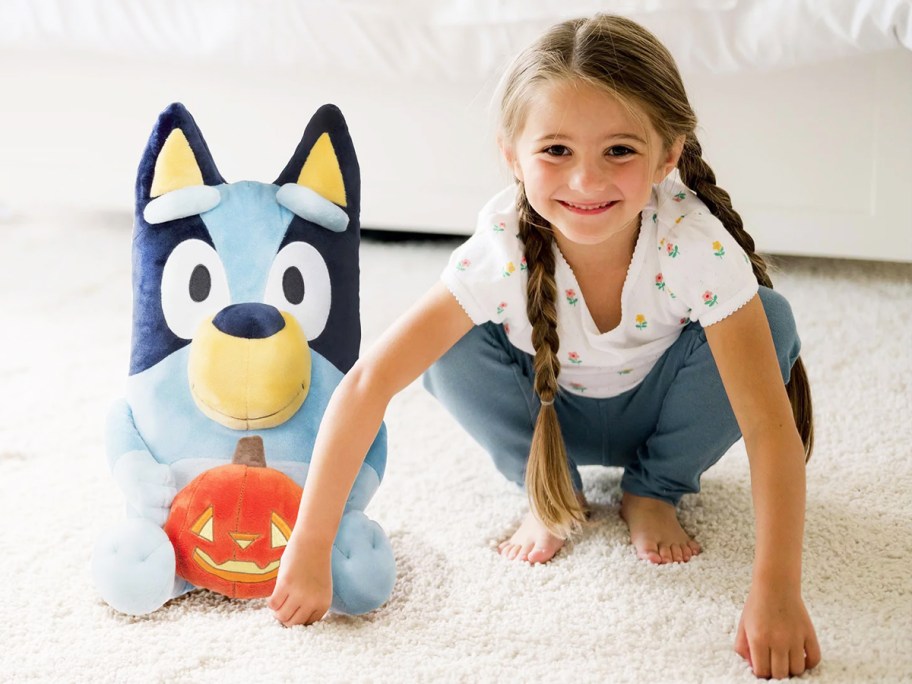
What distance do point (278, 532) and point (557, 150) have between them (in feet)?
1.39

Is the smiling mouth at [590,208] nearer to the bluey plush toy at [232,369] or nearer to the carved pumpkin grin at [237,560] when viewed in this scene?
the bluey plush toy at [232,369]

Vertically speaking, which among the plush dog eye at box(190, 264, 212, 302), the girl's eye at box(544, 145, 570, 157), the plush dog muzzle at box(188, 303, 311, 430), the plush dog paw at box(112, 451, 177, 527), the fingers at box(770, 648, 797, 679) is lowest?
the fingers at box(770, 648, 797, 679)

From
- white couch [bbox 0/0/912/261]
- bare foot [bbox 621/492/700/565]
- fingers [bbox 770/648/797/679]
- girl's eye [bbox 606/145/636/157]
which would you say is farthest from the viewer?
white couch [bbox 0/0/912/261]

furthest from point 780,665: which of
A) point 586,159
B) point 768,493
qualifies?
point 586,159

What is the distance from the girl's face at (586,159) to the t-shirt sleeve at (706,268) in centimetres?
6

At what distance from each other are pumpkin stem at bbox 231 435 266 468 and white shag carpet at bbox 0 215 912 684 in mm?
131

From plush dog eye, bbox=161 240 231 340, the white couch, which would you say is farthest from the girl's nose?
the white couch

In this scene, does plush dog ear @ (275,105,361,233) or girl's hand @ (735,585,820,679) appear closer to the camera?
girl's hand @ (735,585,820,679)

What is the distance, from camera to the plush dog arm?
972 mm

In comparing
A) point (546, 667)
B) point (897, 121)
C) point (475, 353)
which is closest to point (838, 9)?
point (897, 121)

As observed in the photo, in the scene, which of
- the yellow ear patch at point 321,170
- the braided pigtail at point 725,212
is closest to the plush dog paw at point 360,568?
the yellow ear patch at point 321,170

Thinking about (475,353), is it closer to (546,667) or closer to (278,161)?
(546,667)

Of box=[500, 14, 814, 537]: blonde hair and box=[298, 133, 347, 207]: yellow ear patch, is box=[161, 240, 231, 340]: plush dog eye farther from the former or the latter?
box=[500, 14, 814, 537]: blonde hair

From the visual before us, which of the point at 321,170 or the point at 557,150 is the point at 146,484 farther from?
the point at 557,150
